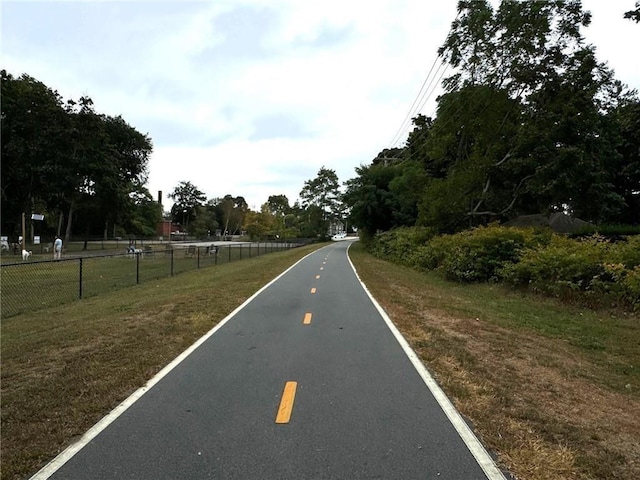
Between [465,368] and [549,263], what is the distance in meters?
9.02

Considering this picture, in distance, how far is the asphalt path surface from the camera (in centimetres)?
354

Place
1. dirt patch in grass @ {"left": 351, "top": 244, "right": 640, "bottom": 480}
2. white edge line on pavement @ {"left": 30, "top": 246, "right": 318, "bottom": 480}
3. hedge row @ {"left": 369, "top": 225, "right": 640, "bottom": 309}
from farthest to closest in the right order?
1. hedge row @ {"left": 369, "top": 225, "right": 640, "bottom": 309}
2. dirt patch in grass @ {"left": 351, "top": 244, "right": 640, "bottom": 480}
3. white edge line on pavement @ {"left": 30, "top": 246, "right": 318, "bottom": 480}

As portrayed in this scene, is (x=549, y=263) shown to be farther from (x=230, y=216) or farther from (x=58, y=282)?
(x=230, y=216)

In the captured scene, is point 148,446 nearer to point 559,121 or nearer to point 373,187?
point 559,121

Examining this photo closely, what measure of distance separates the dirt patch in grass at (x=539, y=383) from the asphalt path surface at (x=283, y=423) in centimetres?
46

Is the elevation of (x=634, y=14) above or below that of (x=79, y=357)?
above

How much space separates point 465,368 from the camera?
21.0 feet

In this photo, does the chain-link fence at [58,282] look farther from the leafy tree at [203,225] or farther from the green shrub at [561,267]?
the leafy tree at [203,225]

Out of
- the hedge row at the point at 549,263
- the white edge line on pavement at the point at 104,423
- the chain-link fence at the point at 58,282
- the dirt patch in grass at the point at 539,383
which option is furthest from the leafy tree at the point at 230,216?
the white edge line on pavement at the point at 104,423

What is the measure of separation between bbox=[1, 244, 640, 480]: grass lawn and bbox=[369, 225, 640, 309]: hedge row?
0.70 meters

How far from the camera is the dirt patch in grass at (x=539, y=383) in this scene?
3.83m

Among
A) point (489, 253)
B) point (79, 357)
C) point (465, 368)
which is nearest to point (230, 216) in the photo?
point (489, 253)

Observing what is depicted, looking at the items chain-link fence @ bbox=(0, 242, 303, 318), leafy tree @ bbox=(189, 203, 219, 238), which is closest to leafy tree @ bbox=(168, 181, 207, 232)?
leafy tree @ bbox=(189, 203, 219, 238)

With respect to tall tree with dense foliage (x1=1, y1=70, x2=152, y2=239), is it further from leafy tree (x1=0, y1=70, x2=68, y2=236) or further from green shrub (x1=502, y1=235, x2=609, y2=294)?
green shrub (x1=502, y1=235, x2=609, y2=294)
